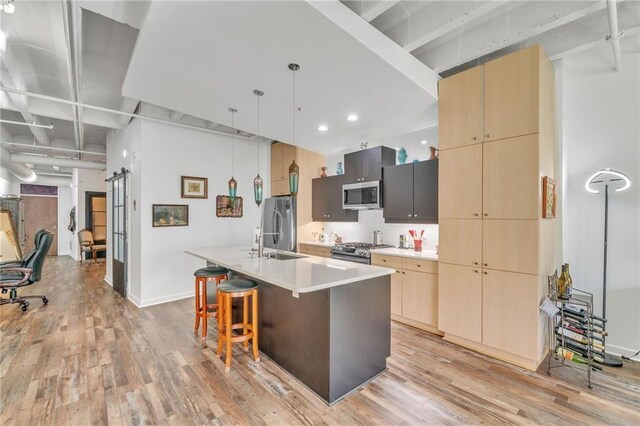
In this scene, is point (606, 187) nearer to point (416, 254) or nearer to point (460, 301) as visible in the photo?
point (460, 301)

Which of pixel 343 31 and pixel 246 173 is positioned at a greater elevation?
pixel 343 31

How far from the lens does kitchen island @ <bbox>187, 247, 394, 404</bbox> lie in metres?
2.08

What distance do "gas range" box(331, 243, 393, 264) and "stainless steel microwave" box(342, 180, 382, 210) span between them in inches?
24.2

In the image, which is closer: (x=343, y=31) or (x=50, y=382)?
(x=343, y=31)

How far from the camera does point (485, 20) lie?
265 cm

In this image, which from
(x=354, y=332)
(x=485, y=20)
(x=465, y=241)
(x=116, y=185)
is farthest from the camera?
(x=116, y=185)

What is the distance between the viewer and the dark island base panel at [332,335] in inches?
82.8

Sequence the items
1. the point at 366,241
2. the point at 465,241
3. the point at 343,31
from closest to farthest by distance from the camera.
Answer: the point at 343,31 → the point at 465,241 → the point at 366,241

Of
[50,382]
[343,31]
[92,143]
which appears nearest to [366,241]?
[343,31]

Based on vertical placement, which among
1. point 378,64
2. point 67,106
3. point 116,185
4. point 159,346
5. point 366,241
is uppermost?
point 67,106

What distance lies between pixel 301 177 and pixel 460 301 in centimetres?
337

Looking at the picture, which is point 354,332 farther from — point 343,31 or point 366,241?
point 366,241

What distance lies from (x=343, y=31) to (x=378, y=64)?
→ 0.55m

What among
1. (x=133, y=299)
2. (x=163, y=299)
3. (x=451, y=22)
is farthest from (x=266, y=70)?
(x=133, y=299)
